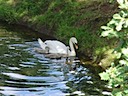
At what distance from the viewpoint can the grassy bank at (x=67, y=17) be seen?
1308cm

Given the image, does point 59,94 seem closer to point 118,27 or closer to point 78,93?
point 78,93

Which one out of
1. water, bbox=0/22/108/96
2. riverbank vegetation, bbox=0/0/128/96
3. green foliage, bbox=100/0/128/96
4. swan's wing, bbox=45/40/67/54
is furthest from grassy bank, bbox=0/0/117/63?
green foliage, bbox=100/0/128/96

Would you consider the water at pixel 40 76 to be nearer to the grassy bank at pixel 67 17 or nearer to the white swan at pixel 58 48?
the white swan at pixel 58 48

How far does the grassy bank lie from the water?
5.45ft

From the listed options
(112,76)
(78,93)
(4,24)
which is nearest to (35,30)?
(4,24)

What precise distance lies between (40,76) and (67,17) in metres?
5.76

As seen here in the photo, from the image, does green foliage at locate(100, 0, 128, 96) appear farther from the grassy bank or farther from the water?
the grassy bank

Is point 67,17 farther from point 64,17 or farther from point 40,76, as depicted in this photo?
point 40,76

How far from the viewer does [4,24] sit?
16.9 metres

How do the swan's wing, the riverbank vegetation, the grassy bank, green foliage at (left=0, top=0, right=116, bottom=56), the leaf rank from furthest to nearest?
1. green foliage at (left=0, top=0, right=116, bottom=56)
2. the grassy bank
3. the swan's wing
4. the riverbank vegetation
5. the leaf

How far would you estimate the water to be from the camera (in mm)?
8914

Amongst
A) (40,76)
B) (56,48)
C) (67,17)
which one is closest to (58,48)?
(56,48)

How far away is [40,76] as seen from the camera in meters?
9.96

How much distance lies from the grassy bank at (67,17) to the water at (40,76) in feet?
5.45
